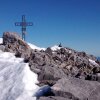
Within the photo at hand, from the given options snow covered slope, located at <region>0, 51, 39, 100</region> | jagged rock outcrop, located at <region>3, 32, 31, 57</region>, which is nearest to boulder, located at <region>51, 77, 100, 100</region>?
snow covered slope, located at <region>0, 51, 39, 100</region>

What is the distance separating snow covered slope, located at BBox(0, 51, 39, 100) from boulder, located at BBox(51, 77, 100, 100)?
141 cm

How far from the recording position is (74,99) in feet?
41.5

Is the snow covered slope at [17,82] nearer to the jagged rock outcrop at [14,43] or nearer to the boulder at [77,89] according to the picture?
the boulder at [77,89]

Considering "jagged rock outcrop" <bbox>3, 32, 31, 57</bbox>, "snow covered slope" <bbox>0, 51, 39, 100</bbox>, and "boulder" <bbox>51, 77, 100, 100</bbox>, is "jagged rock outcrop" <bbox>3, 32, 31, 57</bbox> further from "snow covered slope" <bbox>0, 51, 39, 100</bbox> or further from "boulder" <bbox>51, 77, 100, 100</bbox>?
"boulder" <bbox>51, 77, 100, 100</bbox>

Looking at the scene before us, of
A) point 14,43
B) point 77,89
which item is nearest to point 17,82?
point 77,89

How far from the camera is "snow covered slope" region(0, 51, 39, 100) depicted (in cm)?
1400

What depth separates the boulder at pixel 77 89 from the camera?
1279 cm

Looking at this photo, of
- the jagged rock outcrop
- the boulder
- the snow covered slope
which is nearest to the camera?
the boulder

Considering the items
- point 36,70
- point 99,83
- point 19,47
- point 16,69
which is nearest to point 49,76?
point 36,70

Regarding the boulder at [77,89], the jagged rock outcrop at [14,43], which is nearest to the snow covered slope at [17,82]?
the boulder at [77,89]

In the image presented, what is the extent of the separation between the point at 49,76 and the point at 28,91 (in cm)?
236

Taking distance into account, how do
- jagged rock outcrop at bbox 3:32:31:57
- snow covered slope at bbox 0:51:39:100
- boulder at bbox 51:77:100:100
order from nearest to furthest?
boulder at bbox 51:77:100:100, snow covered slope at bbox 0:51:39:100, jagged rock outcrop at bbox 3:32:31:57

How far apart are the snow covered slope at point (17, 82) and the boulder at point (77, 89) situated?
1414mm

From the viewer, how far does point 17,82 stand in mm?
15133
